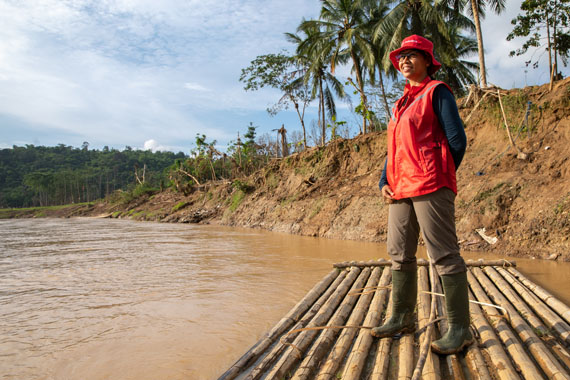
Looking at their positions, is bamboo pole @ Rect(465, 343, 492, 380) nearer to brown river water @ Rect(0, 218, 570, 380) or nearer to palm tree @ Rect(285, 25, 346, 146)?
brown river water @ Rect(0, 218, 570, 380)

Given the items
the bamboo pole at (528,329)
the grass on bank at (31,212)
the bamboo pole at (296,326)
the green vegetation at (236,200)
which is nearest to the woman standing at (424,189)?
the bamboo pole at (528,329)

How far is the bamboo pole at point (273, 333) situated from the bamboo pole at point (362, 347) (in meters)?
0.51

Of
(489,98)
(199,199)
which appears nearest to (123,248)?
(489,98)

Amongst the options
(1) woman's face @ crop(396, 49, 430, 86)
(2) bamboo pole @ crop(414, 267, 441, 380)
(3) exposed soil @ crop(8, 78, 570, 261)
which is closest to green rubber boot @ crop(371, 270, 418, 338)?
(2) bamboo pole @ crop(414, 267, 441, 380)

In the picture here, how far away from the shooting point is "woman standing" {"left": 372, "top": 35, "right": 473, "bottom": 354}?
6.28 feet

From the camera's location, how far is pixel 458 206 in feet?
24.5

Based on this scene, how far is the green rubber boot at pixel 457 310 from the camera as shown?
1875 mm

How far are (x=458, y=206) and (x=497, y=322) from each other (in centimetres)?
573

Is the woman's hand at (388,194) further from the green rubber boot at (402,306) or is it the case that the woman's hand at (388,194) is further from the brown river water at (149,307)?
the brown river water at (149,307)

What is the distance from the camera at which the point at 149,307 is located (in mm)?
3373

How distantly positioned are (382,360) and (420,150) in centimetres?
115

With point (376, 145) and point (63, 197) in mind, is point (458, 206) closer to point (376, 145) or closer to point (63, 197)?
point (376, 145)

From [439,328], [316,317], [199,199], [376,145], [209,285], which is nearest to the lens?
[439,328]

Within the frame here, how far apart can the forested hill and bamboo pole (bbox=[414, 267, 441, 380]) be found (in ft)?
124
